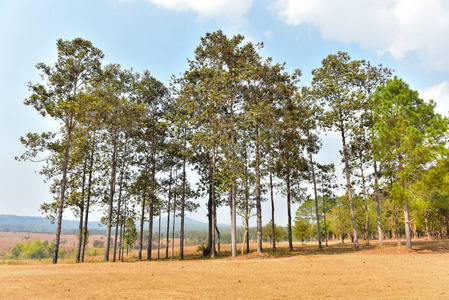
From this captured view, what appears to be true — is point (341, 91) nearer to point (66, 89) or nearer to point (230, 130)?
point (230, 130)

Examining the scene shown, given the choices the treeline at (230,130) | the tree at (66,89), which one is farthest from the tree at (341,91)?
the tree at (66,89)

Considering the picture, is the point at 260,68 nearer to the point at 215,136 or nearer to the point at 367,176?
the point at 215,136

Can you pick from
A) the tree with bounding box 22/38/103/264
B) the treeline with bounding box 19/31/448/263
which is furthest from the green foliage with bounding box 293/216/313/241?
the tree with bounding box 22/38/103/264

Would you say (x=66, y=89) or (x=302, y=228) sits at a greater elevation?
(x=66, y=89)

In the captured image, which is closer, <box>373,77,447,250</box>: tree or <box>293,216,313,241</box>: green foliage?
<box>373,77,447,250</box>: tree

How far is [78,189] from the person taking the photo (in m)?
26.6

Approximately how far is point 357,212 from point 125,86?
49.2m

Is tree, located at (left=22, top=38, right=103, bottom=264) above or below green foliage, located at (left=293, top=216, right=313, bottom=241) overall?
above

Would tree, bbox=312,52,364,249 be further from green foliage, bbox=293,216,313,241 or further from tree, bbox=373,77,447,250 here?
green foliage, bbox=293,216,313,241

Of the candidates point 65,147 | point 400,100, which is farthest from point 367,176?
point 65,147

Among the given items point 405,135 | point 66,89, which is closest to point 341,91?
point 405,135

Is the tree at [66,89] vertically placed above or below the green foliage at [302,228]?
above

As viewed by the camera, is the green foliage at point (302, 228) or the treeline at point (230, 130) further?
the green foliage at point (302, 228)

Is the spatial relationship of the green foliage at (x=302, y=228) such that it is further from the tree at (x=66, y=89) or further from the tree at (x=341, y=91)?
the tree at (x=66, y=89)
